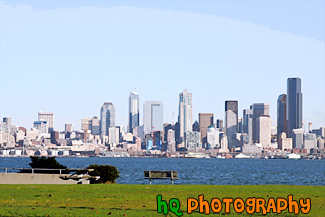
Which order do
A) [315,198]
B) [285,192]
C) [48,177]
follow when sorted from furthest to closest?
1. [48,177]
2. [285,192]
3. [315,198]

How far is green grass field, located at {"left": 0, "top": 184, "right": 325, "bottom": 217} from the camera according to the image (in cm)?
2341

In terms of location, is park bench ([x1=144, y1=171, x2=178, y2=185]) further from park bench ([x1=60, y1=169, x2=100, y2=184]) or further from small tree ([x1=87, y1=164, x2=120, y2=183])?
park bench ([x1=60, y1=169, x2=100, y2=184])

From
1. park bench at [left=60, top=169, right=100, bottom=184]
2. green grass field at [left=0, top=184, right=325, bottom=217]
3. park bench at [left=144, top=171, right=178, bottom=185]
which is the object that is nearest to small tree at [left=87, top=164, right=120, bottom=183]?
park bench at [left=60, top=169, right=100, bottom=184]

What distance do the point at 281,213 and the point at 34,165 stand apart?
2714cm

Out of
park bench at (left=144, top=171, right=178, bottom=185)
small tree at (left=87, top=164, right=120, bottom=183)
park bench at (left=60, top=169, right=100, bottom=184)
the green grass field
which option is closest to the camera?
the green grass field

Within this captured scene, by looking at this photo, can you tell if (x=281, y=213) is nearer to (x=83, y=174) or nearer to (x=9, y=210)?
(x=9, y=210)

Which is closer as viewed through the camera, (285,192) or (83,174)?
(285,192)

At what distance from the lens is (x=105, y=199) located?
2825cm

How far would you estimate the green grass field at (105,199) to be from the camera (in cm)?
2341

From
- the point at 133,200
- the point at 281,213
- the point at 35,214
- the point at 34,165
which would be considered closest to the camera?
the point at 35,214

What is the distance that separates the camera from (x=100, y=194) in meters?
30.6

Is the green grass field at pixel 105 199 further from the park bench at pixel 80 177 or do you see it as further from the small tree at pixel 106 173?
the small tree at pixel 106 173

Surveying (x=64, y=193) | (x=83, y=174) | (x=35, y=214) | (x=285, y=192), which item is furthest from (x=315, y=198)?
(x=83, y=174)

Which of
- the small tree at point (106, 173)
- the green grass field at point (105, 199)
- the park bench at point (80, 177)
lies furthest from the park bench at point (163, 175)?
the green grass field at point (105, 199)
